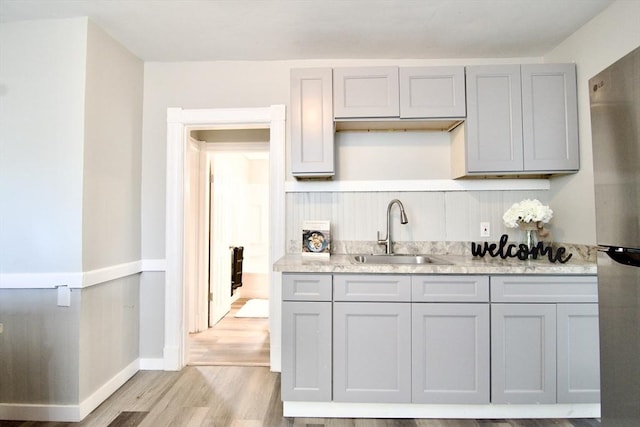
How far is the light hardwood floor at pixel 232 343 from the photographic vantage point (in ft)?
9.10

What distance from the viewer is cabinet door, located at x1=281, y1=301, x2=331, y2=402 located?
1.91m

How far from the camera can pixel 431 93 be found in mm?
2230

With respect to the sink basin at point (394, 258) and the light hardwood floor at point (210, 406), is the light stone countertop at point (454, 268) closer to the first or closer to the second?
the sink basin at point (394, 258)

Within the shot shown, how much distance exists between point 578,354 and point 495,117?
151 centimetres

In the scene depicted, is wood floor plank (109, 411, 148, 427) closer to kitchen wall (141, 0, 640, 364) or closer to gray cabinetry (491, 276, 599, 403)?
kitchen wall (141, 0, 640, 364)

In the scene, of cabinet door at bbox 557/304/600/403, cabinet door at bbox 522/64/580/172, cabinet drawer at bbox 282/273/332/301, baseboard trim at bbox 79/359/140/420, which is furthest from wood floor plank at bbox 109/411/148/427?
cabinet door at bbox 522/64/580/172

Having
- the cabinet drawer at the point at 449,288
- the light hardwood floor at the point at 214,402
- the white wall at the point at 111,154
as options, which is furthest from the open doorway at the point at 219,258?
the cabinet drawer at the point at 449,288

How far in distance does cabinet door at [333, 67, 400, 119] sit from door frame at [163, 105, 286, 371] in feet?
1.76

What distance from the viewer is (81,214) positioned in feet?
A: 6.48

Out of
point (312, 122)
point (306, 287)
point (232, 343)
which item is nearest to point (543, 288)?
point (306, 287)

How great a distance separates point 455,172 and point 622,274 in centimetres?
135

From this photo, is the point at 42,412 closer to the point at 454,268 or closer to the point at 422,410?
the point at 422,410

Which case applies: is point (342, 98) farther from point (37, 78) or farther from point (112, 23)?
point (37, 78)

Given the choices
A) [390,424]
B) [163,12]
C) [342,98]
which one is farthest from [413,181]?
[163,12]
